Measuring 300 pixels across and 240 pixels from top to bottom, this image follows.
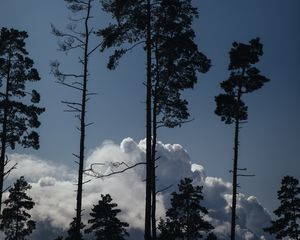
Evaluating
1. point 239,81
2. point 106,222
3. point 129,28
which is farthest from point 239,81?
point 106,222

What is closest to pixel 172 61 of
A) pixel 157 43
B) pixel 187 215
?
pixel 157 43

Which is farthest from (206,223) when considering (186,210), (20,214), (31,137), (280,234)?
Result: (31,137)

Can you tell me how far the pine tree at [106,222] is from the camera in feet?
147

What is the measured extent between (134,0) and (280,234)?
96.7ft

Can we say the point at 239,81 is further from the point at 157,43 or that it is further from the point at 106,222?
the point at 106,222

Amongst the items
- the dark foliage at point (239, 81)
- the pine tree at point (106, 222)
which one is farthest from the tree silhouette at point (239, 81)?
the pine tree at point (106, 222)

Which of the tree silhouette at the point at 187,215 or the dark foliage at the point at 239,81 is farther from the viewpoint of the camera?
the tree silhouette at the point at 187,215

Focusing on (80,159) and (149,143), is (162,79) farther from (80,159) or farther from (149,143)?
(80,159)

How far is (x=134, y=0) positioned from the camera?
17547 millimetres

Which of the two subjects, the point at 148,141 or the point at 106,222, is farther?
the point at 106,222

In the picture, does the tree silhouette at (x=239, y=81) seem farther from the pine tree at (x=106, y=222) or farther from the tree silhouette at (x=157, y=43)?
the pine tree at (x=106, y=222)

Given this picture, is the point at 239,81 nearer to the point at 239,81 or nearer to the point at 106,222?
the point at 239,81

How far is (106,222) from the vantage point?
45125 millimetres

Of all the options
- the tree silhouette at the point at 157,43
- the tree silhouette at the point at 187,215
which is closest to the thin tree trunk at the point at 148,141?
the tree silhouette at the point at 157,43
